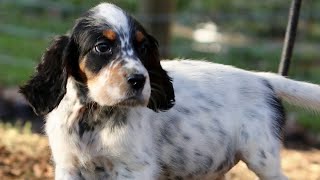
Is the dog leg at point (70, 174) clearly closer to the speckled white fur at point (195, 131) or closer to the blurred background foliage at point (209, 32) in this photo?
the speckled white fur at point (195, 131)

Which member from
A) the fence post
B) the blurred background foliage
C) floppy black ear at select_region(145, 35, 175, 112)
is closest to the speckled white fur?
floppy black ear at select_region(145, 35, 175, 112)

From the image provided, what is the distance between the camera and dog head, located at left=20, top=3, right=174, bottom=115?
4297 mm

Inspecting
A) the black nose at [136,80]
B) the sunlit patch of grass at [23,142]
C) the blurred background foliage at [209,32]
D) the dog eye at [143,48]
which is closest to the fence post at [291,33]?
the dog eye at [143,48]

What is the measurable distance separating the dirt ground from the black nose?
7.50ft

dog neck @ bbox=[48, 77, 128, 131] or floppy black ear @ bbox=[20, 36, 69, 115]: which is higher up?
floppy black ear @ bbox=[20, 36, 69, 115]

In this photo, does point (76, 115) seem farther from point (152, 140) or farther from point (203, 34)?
point (203, 34)

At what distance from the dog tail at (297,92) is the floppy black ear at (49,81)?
5.33ft

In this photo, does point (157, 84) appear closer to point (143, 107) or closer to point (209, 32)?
point (143, 107)

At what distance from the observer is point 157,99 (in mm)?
4832

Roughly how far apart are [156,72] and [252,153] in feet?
3.12

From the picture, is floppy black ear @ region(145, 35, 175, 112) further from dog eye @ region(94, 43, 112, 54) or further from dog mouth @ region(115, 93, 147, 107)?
dog mouth @ region(115, 93, 147, 107)

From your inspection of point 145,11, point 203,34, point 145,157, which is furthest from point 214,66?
point 203,34

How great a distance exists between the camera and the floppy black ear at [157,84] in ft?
15.8

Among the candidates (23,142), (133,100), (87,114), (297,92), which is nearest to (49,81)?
(87,114)
